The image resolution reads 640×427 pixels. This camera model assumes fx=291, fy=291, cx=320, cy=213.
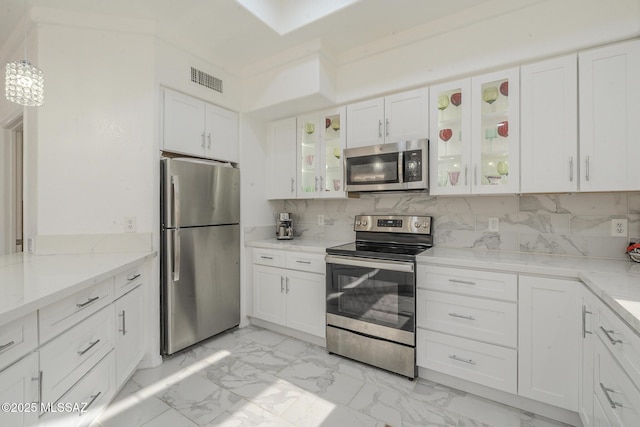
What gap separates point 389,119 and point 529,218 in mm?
1351

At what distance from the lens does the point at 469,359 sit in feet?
6.33

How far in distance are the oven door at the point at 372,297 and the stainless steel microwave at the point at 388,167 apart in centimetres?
66

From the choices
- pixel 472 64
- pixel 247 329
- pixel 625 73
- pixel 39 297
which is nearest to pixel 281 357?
pixel 247 329

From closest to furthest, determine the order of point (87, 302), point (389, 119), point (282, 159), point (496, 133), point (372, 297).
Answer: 1. point (87, 302)
2. point (496, 133)
3. point (372, 297)
4. point (389, 119)
5. point (282, 159)

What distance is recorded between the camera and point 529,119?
198 centimetres

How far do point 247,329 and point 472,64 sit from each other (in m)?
3.13

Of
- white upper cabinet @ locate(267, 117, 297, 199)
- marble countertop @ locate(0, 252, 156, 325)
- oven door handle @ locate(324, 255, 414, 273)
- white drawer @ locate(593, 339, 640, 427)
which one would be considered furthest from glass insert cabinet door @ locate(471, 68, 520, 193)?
marble countertop @ locate(0, 252, 156, 325)

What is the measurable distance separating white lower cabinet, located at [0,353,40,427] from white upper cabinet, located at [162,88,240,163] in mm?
1738

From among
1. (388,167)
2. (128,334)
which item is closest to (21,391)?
(128,334)

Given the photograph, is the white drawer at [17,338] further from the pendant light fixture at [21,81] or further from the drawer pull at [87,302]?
the pendant light fixture at [21,81]

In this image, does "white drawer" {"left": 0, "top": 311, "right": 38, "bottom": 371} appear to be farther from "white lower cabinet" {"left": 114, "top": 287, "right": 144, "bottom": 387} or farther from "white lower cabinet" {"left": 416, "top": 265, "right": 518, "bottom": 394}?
"white lower cabinet" {"left": 416, "top": 265, "right": 518, "bottom": 394}

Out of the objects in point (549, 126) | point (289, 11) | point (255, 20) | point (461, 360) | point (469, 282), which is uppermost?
point (289, 11)

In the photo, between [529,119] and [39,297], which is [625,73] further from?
[39,297]

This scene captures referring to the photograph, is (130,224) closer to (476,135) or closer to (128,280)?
(128,280)
